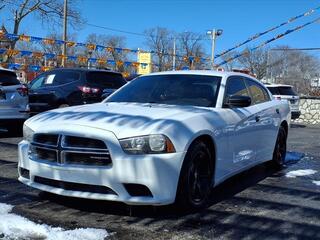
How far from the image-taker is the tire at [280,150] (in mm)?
7896

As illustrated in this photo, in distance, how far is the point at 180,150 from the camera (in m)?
4.72

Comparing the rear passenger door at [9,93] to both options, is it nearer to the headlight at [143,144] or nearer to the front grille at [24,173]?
the front grille at [24,173]

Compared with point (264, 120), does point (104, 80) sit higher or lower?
higher

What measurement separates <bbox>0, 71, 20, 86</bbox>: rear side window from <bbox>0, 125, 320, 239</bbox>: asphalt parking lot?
442 centimetres

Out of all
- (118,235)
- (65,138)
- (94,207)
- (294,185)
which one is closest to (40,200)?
(94,207)

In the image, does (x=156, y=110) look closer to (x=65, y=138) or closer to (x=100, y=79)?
(x=65, y=138)

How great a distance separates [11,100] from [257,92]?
18.7 ft

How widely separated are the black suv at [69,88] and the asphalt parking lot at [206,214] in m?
5.34

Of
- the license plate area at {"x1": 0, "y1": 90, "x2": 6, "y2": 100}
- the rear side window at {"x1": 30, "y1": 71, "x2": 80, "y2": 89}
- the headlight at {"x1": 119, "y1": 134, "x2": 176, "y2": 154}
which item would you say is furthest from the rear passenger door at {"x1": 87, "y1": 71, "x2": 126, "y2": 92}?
the headlight at {"x1": 119, "y1": 134, "x2": 176, "y2": 154}

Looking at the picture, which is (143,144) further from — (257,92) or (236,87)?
(257,92)

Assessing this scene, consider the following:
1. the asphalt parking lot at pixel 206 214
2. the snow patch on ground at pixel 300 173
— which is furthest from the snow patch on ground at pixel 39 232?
the snow patch on ground at pixel 300 173

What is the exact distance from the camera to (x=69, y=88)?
1198 centimetres

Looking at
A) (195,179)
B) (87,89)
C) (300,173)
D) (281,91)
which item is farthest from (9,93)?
(281,91)

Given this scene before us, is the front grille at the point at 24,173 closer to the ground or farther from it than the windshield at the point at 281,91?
closer to the ground
